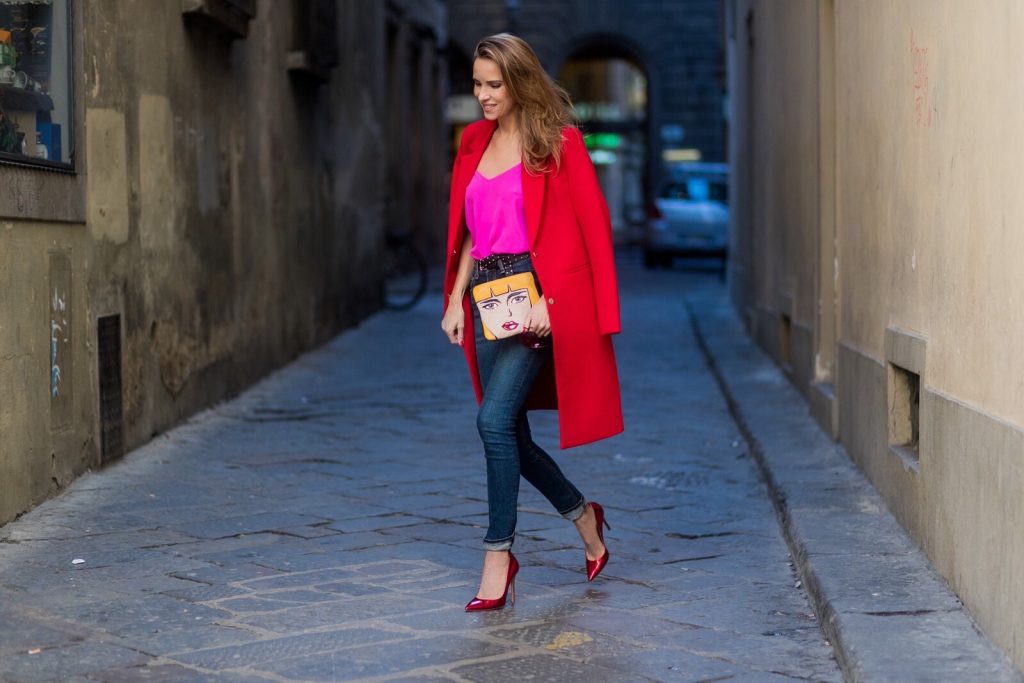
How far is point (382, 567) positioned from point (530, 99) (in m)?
1.60

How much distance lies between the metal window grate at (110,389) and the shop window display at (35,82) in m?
0.85

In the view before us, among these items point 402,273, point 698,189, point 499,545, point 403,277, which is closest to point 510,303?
point 499,545

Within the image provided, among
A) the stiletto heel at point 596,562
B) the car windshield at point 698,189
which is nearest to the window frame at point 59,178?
the stiletto heel at point 596,562

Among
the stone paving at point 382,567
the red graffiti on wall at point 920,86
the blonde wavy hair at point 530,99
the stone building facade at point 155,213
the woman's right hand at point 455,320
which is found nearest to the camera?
the stone paving at point 382,567

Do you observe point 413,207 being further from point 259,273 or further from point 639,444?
point 639,444

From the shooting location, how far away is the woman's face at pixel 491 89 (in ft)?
14.7

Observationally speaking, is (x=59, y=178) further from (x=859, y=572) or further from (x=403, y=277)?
(x=403, y=277)

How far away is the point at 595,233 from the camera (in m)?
4.55

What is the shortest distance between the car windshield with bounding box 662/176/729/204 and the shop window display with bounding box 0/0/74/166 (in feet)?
68.3

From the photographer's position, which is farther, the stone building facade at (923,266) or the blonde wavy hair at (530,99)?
the blonde wavy hair at (530,99)

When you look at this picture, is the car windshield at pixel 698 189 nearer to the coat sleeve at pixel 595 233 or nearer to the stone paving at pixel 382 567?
the stone paving at pixel 382 567

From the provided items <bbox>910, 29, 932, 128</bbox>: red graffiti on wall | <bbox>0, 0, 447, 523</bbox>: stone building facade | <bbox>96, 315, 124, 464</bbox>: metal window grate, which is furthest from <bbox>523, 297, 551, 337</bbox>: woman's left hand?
<bbox>96, 315, 124, 464</bbox>: metal window grate

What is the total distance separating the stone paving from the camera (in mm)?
4133

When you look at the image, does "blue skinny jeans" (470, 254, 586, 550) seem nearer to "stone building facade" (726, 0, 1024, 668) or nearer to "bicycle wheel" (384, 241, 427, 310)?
"stone building facade" (726, 0, 1024, 668)
